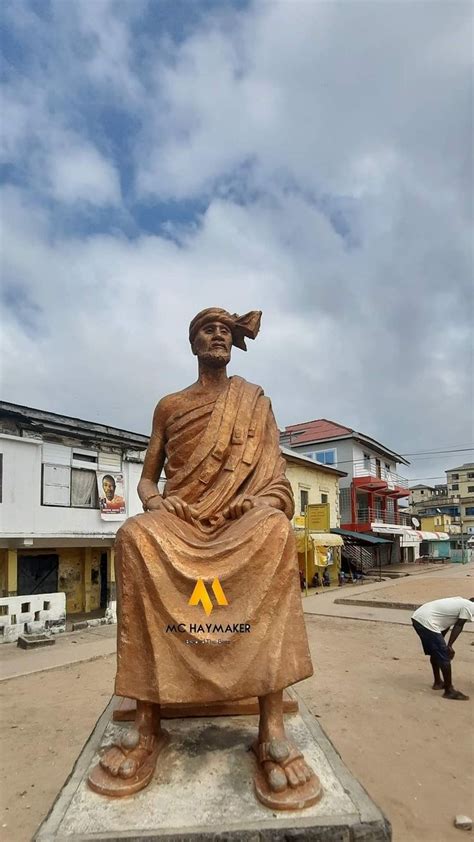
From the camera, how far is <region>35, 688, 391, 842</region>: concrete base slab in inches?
81.9

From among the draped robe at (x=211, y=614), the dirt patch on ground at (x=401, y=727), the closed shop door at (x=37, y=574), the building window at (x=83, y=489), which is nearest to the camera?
the draped robe at (x=211, y=614)

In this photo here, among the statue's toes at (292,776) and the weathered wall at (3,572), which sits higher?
the statue's toes at (292,776)

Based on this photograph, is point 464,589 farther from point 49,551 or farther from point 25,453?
point 25,453

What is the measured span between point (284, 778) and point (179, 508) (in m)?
1.41

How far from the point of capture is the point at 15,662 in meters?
8.78

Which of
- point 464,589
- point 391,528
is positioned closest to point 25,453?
point 464,589

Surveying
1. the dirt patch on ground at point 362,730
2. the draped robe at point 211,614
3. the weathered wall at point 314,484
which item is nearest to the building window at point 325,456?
the weathered wall at point 314,484

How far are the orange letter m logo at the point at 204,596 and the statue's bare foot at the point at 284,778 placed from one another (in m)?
0.64

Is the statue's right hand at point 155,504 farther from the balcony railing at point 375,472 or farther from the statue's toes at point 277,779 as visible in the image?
the balcony railing at point 375,472

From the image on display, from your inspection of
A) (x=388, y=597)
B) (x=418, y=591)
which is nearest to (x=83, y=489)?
(x=388, y=597)

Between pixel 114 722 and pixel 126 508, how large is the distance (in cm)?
1184

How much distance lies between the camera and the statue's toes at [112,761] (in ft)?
7.85

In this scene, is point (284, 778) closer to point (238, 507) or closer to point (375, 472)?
point (238, 507)

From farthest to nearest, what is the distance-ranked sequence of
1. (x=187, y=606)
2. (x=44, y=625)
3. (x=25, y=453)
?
(x=25, y=453) → (x=44, y=625) → (x=187, y=606)
